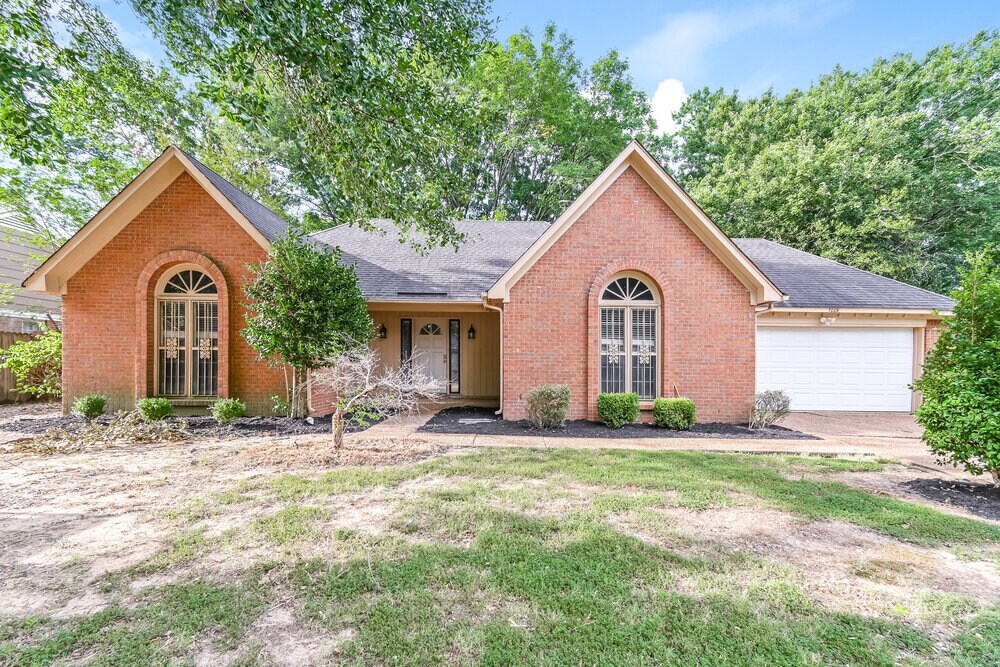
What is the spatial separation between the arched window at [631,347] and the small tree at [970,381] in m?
4.45

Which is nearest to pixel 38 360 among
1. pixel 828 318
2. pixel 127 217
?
pixel 127 217

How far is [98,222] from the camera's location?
28.0 feet

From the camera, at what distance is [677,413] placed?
834cm

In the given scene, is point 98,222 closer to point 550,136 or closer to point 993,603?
point 993,603

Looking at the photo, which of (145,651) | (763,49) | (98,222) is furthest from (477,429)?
(763,49)

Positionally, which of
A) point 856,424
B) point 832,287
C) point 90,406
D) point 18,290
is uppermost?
point 18,290

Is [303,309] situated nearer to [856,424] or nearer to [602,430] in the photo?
[602,430]

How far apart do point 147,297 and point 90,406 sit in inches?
97.8

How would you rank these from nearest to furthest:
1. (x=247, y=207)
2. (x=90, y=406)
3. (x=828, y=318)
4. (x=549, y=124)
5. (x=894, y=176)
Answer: (x=90, y=406), (x=247, y=207), (x=828, y=318), (x=894, y=176), (x=549, y=124)

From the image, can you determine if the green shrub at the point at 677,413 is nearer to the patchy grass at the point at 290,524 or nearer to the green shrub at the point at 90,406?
the patchy grass at the point at 290,524

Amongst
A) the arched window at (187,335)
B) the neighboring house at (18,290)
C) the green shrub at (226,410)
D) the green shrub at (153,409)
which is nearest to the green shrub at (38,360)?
the neighboring house at (18,290)

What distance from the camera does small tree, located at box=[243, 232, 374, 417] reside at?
23.5 feet

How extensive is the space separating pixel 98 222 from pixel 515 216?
20.2m

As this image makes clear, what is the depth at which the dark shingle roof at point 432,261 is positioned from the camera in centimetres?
1012
